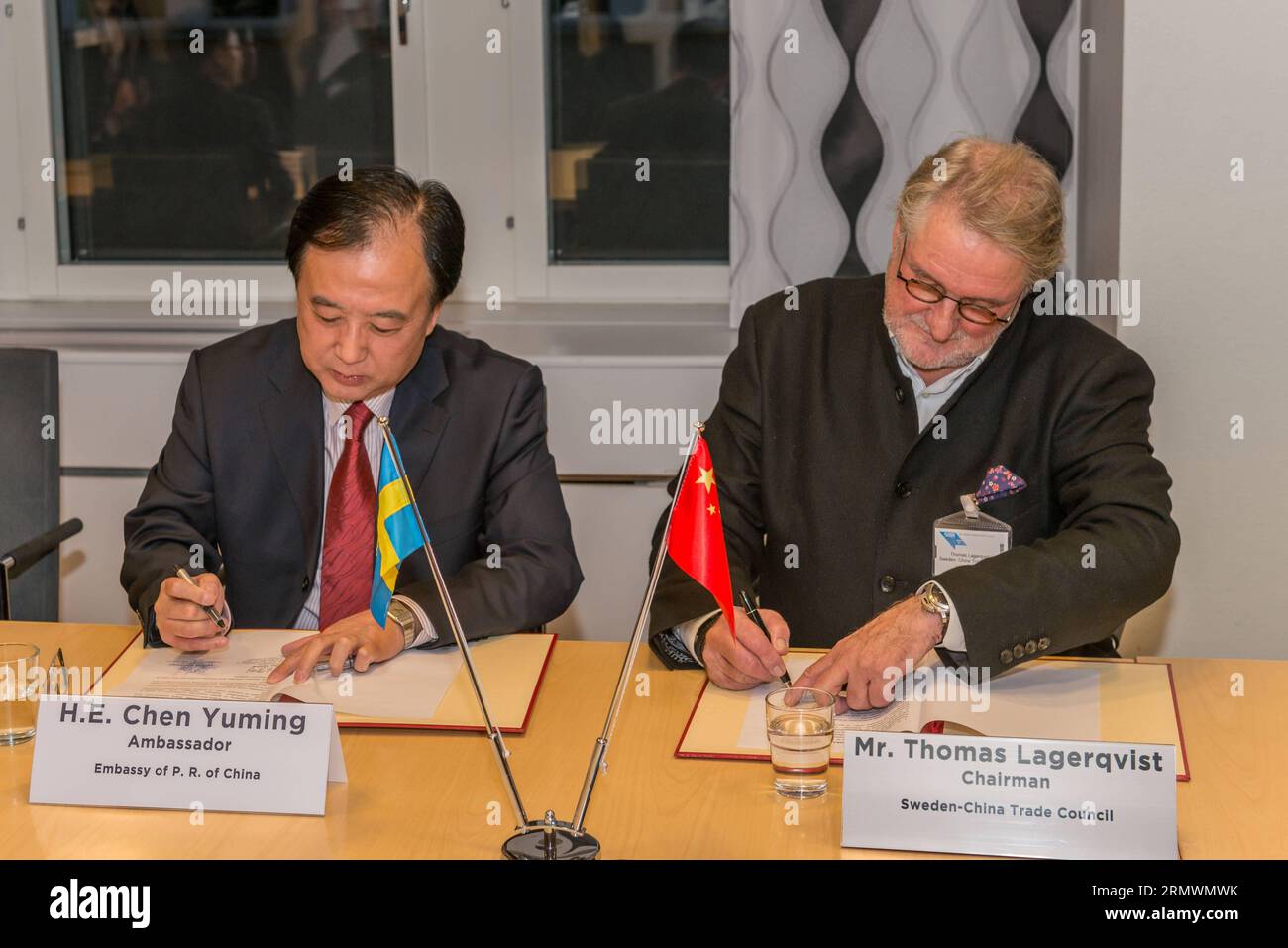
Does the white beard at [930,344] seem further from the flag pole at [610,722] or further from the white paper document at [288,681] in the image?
the white paper document at [288,681]

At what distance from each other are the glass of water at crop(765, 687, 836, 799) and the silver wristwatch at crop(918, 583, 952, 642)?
0.94ft

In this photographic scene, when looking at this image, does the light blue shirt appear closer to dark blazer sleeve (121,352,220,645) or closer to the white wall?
the white wall

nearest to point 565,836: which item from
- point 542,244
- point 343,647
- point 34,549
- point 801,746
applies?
point 801,746

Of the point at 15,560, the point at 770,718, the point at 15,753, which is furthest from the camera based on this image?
the point at 15,560

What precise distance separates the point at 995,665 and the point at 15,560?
1.64 metres

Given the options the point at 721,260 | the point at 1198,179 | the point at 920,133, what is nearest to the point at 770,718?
Result: the point at 1198,179

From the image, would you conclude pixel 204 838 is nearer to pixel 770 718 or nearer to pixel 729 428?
pixel 770 718

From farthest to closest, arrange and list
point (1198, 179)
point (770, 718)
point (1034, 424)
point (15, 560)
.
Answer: point (1198, 179), point (15, 560), point (1034, 424), point (770, 718)

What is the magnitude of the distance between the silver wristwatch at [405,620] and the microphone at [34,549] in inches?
32.1

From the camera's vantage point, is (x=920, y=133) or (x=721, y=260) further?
(x=721, y=260)

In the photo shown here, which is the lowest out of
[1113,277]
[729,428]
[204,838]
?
[204,838]

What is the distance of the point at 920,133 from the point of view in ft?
11.1

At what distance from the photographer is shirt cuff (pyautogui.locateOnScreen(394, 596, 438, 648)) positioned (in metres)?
2.09

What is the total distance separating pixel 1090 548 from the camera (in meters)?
2.04
